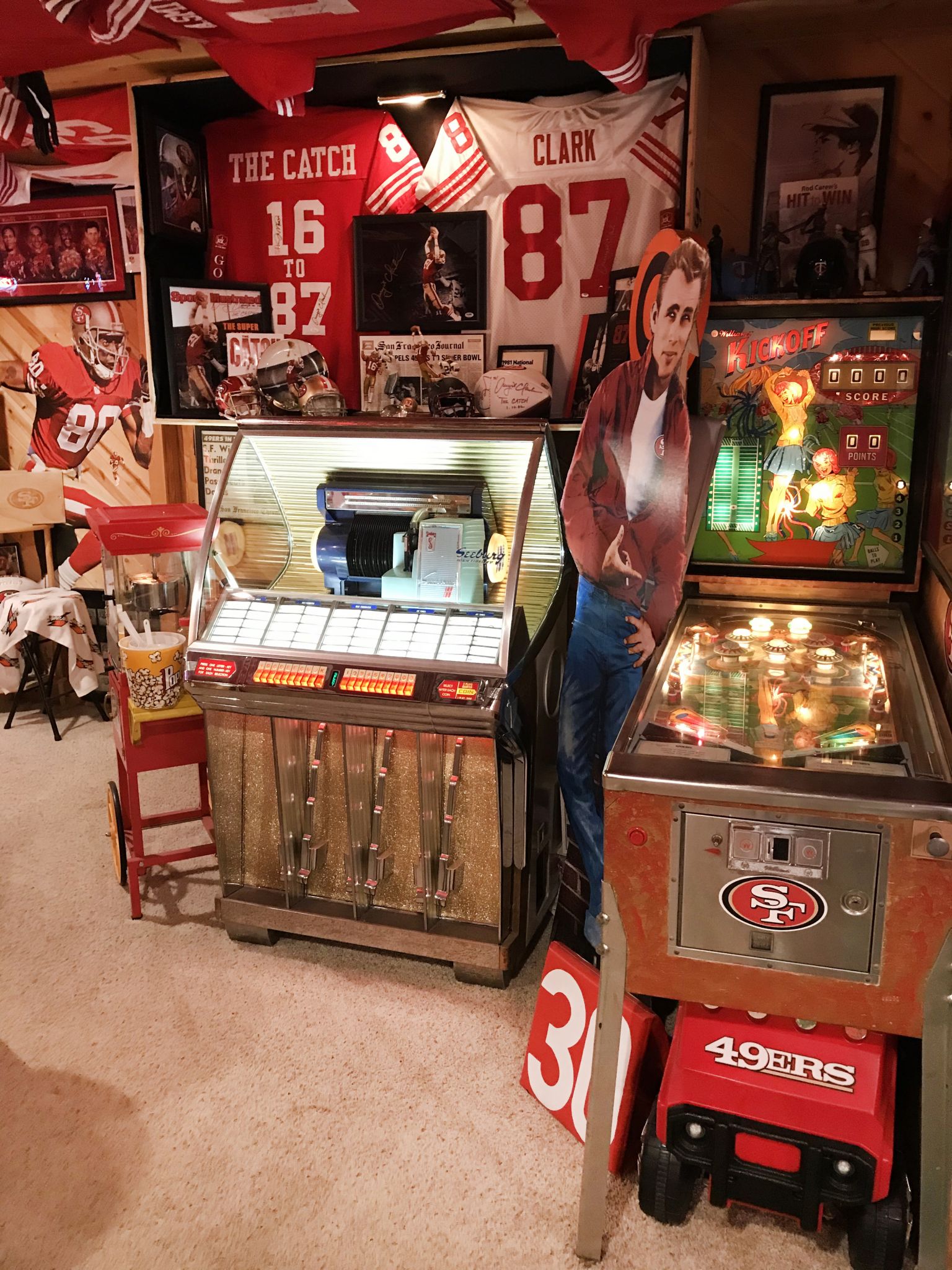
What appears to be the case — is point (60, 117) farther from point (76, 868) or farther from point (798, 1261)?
point (798, 1261)

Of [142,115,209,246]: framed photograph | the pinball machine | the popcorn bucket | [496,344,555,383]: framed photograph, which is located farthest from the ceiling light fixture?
the pinball machine

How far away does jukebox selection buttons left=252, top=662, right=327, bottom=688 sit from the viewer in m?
2.71

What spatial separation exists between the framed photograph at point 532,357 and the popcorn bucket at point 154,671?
151cm

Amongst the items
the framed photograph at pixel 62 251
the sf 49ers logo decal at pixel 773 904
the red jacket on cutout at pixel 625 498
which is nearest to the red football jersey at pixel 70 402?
the framed photograph at pixel 62 251

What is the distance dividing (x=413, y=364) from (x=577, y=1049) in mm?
2413

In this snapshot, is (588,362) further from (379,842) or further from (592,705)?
(379,842)

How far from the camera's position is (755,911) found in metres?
1.73

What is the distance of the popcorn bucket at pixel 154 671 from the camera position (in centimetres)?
313

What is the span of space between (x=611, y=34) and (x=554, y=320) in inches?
39.9

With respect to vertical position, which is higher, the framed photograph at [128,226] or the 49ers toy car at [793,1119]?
the framed photograph at [128,226]

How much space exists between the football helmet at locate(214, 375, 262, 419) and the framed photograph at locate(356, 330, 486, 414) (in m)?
0.40

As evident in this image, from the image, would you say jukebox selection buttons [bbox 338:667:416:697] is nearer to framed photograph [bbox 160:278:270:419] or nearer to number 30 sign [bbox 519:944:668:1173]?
number 30 sign [bbox 519:944:668:1173]

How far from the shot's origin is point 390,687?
2625 mm

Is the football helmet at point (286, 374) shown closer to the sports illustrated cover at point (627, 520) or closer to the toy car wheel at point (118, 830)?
the sports illustrated cover at point (627, 520)
